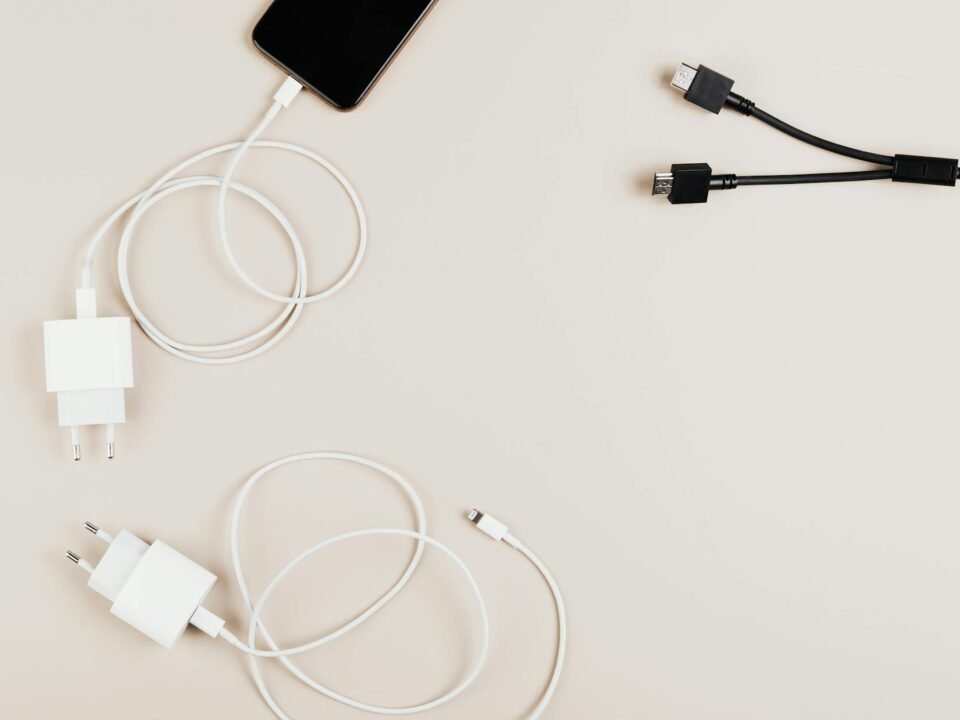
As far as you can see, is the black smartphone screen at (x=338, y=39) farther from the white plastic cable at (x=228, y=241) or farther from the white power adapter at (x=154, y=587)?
the white power adapter at (x=154, y=587)

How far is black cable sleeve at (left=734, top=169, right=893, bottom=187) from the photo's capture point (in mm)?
810

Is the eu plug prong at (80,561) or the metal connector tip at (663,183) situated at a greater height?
the metal connector tip at (663,183)

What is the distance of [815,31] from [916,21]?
11 cm

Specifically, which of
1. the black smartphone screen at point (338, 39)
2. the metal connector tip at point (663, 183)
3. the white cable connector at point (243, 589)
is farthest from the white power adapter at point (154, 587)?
the metal connector tip at point (663, 183)

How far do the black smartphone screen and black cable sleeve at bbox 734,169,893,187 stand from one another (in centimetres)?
39

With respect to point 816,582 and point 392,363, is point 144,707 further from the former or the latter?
point 816,582

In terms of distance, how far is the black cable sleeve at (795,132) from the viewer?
81 cm

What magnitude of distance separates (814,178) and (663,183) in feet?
0.53

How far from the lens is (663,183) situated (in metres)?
0.80

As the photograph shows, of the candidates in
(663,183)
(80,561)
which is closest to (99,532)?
A: (80,561)

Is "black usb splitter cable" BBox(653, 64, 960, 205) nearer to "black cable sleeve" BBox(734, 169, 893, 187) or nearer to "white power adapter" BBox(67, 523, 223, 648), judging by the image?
"black cable sleeve" BBox(734, 169, 893, 187)

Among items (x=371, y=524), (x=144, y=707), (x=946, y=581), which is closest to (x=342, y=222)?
(x=371, y=524)

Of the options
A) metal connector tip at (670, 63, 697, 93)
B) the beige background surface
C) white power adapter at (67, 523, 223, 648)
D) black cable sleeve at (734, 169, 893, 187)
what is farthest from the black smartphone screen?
white power adapter at (67, 523, 223, 648)

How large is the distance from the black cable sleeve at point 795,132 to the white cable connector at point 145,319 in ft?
1.36
